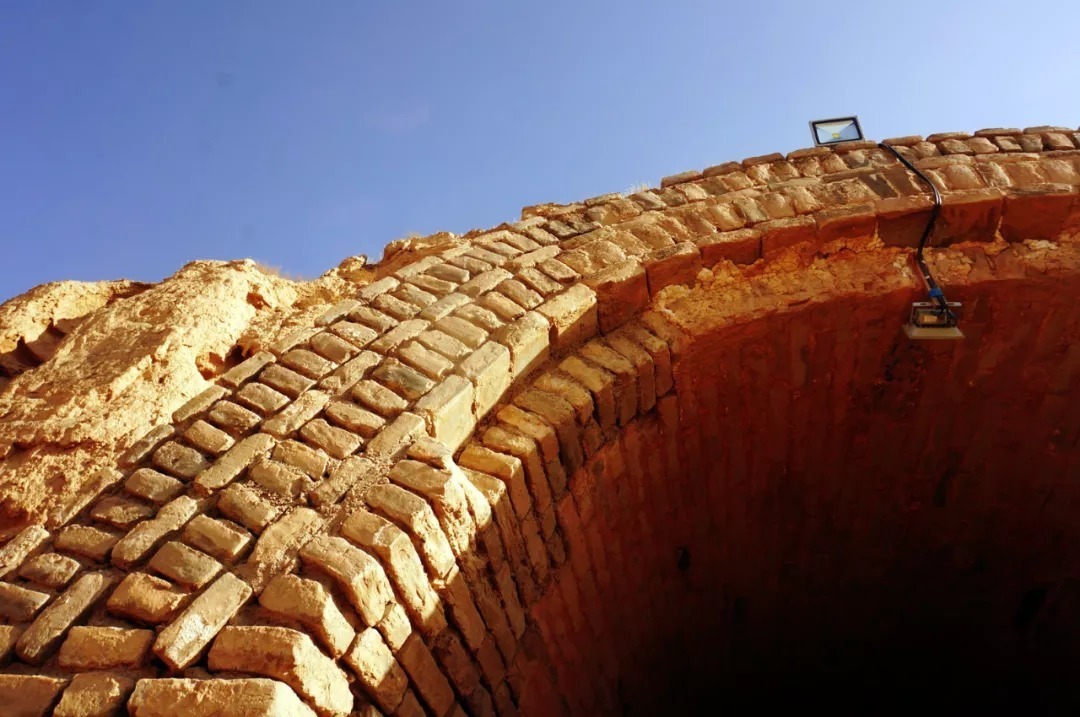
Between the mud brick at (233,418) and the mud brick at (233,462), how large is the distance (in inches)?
2.3

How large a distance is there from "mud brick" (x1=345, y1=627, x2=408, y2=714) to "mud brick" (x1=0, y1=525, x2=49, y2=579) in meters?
0.92

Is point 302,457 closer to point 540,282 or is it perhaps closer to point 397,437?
point 397,437

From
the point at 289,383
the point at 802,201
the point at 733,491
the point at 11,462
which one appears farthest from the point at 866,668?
the point at 11,462

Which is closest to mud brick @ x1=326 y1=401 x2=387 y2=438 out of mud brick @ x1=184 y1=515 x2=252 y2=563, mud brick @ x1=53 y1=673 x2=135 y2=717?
mud brick @ x1=184 y1=515 x2=252 y2=563

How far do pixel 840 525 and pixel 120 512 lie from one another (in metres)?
3.05

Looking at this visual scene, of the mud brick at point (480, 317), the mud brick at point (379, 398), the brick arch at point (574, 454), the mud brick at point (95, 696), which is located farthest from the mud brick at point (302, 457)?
the mud brick at point (480, 317)

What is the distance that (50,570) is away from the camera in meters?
2.03

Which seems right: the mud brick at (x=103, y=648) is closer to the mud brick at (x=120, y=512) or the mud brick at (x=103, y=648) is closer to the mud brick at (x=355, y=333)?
the mud brick at (x=120, y=512)

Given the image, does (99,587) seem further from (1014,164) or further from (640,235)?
(1014,164)

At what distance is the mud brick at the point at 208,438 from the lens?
2352 mm

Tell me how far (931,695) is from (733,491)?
2.02 metres

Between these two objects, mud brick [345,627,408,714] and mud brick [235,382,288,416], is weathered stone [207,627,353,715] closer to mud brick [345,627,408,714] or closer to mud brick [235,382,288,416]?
mud brick [345,627,408,714]

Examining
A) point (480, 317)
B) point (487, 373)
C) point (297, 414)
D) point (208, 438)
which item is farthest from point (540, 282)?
point (208, 438)

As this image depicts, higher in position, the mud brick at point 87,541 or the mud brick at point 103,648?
the mud brick at point 87,541
